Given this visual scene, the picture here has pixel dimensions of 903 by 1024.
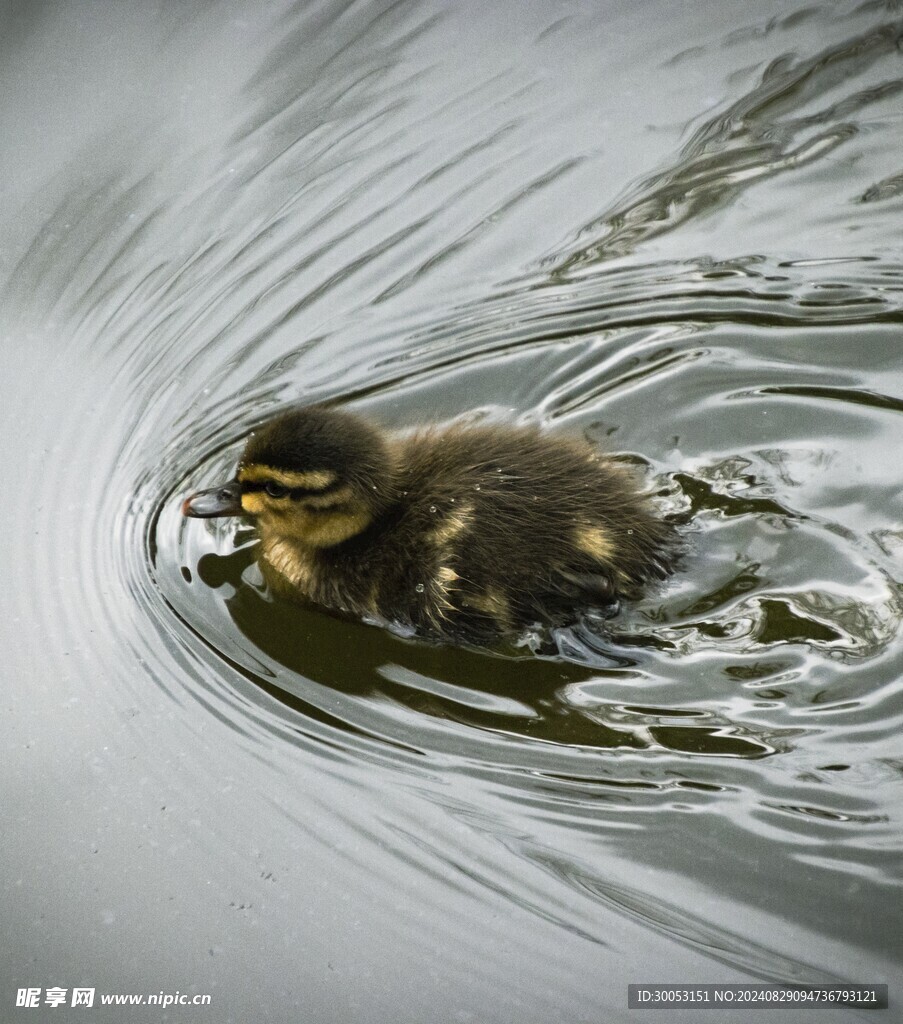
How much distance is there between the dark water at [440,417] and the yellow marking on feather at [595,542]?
15cm

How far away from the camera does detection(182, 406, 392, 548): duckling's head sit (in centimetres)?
249

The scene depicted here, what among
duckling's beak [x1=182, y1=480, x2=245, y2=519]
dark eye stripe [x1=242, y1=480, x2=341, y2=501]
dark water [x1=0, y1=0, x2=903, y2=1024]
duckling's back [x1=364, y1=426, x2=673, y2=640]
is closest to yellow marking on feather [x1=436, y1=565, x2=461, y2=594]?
duckling's back [x1=364, y1=426, x2=673, y2=640]

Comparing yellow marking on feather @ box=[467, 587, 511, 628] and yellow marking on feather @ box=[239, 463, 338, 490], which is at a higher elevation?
yellow marking on feather @ box=[239, 463, 338, 490]

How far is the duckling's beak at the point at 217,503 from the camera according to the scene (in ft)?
8.56

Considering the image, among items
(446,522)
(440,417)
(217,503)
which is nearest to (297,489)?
(217,503)

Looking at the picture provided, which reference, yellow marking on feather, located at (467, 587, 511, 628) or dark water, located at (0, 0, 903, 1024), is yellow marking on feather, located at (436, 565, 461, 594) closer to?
yellow marking on feather, located at (467, 587, 511, 628)

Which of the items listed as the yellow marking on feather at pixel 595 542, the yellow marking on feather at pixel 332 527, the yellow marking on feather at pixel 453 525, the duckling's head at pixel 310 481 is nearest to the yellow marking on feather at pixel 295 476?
the duckling's head at pixel 310 481

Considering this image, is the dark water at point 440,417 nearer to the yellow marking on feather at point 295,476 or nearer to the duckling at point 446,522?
the duckling at point 446,522

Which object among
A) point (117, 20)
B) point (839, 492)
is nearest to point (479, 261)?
point (839, 492)

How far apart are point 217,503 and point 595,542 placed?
78 cm

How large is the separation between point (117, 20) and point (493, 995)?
3.16 m

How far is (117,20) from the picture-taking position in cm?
390

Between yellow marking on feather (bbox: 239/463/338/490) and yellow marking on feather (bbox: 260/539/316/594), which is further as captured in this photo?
yellow marking on feather (bbox: 260/539/316/594)

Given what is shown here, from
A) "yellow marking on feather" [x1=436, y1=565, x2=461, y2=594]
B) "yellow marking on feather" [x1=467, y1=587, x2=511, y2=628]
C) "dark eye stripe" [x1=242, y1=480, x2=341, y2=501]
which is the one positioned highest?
"dark eye stripe" [x1=242, y1=480, x2=341, y2=501]
